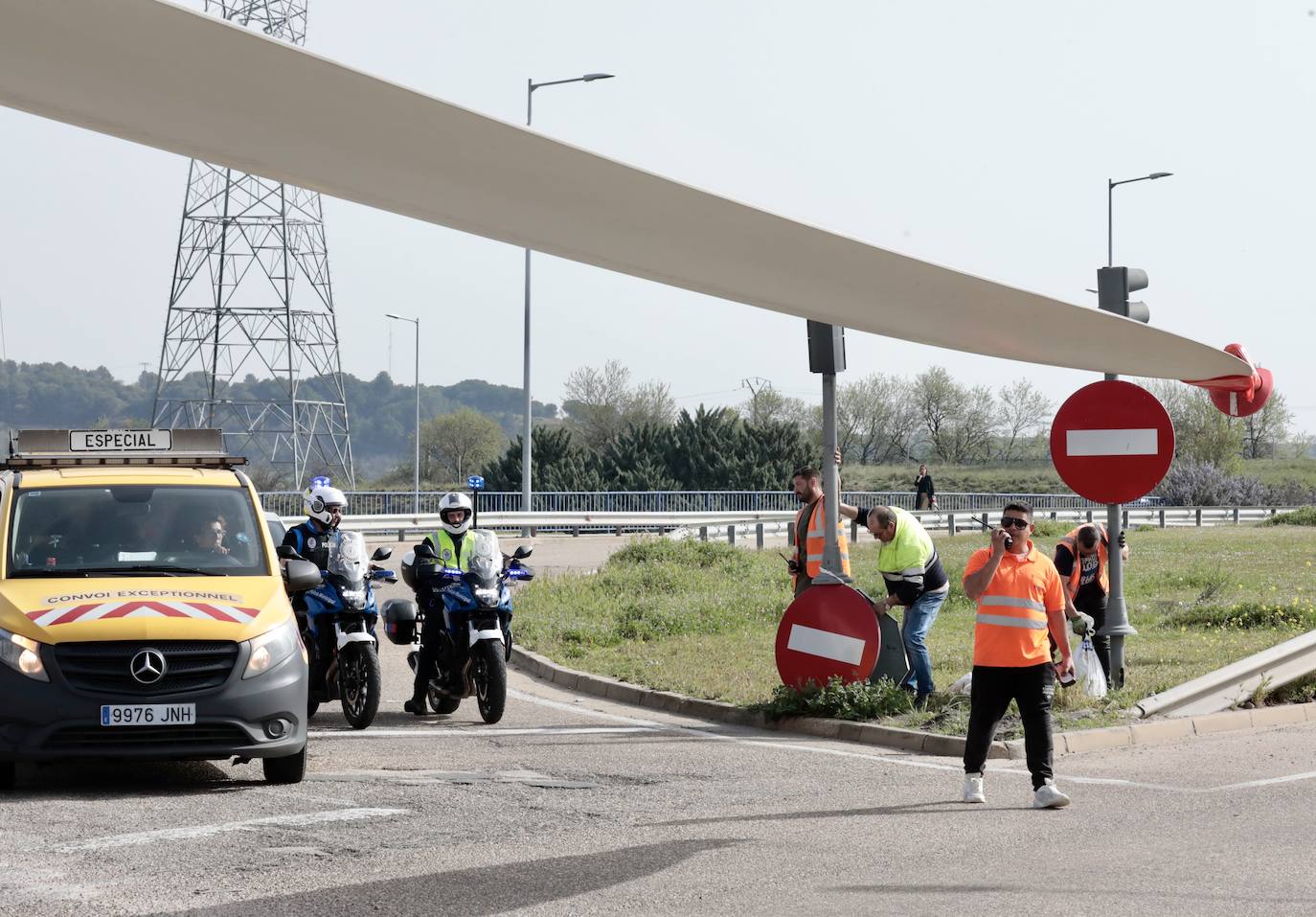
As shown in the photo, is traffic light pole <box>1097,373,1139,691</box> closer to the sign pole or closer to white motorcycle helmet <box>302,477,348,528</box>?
the sign pole

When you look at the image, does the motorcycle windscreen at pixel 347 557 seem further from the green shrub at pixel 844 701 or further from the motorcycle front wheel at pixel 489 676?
the green shrub at pixel 844 701

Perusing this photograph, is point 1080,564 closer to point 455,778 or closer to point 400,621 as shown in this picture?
point 400,621

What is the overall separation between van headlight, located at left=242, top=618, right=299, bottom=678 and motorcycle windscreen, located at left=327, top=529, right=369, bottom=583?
231cm

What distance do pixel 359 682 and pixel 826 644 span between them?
352 cm

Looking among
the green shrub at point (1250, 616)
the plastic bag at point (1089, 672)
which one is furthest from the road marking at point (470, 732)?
the green shrub at point (1250, 616)

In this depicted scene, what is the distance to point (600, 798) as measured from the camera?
917 centimetres

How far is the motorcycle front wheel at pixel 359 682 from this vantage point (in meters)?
11.8

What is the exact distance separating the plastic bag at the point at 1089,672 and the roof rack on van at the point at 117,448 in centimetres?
655

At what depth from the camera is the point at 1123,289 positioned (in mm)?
13078

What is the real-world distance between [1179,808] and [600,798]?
10.5 ft

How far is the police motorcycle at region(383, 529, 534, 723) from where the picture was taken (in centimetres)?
1219

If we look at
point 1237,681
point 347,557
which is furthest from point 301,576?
point 1237,681

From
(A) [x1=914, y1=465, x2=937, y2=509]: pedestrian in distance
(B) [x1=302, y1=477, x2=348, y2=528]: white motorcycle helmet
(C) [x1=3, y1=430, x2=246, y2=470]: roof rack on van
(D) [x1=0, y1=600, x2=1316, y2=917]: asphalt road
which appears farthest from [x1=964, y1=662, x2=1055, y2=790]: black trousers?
(A) [x1=914, y1=465, x2=937, y2=509]: pedestrian in distance

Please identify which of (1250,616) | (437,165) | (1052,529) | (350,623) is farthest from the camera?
(1052,529)
